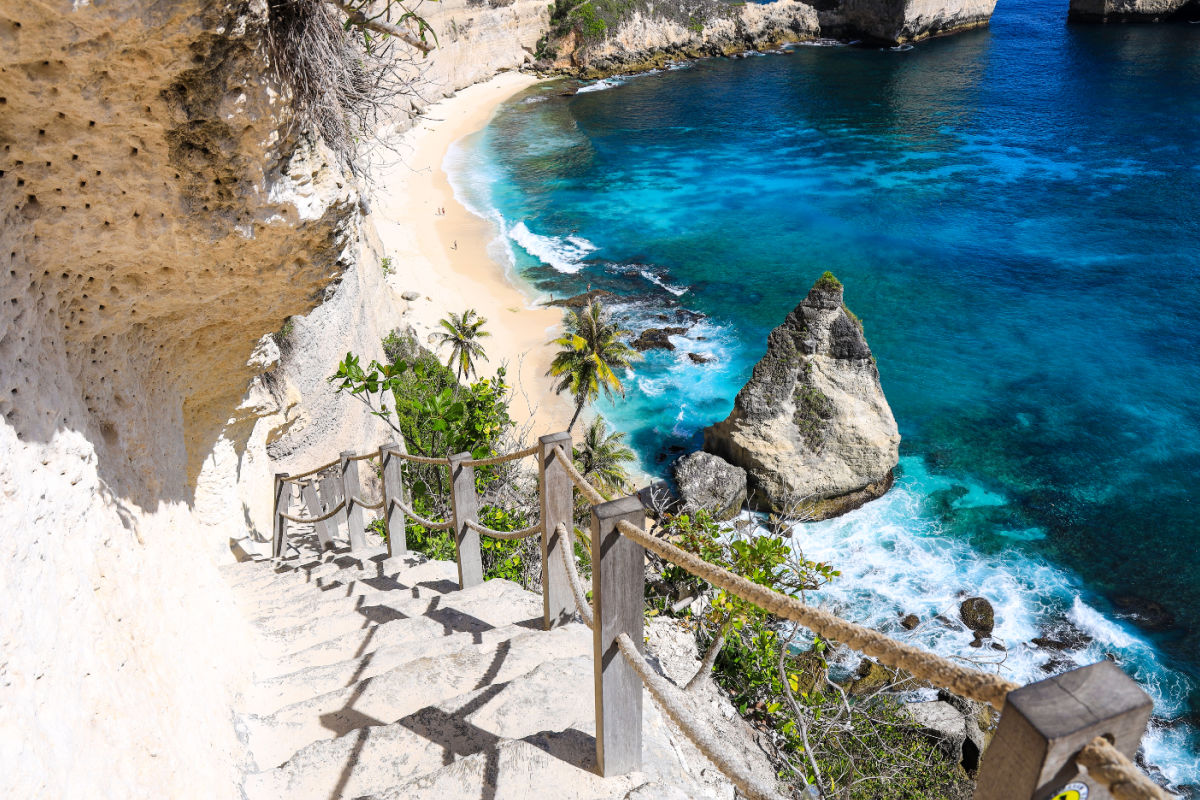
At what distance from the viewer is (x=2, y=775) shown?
2.45 m

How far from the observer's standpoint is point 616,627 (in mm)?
3229

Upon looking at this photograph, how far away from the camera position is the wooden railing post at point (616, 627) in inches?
121

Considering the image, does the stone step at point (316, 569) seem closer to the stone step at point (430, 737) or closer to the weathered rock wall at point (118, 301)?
the weathered rock wall at point (118, 301)

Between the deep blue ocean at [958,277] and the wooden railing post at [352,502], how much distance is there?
14.4 metres

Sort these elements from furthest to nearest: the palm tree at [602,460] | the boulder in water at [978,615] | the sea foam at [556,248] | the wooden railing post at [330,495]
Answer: the sea foam at [556,248], the palm tree at [602,460], the boulder in water at [978,615], the wooden railing post at [330,495]

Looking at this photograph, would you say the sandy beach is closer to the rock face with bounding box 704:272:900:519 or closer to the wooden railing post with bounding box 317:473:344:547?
the rock face with bounding box 704:272:900:519

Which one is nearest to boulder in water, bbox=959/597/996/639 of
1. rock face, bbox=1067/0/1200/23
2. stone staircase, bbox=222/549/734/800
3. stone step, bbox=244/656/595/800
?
stone staircase, bbox=222/549/734/800

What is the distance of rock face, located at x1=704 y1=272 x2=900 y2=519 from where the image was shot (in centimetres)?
2283

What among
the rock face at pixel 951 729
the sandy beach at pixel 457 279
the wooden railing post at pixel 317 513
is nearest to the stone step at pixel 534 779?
the wooden railing post at pixel 317 513

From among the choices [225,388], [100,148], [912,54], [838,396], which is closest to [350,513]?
[225,388]

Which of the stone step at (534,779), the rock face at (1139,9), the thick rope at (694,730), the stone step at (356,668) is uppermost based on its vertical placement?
the rock face at (1139,9)

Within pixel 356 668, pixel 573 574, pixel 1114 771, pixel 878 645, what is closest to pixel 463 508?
pixel 356 668

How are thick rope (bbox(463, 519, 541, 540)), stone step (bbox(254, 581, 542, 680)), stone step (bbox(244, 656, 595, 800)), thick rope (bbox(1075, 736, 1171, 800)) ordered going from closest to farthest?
1. thick rope (bbox(1075, 736, 1171, 800))
2. stone step (bbox(244, 656, 595, 800))
3. thick rope (bbox(463, 519, 541, 540))
4. stone step (bbox(254, 581, 542, 680))

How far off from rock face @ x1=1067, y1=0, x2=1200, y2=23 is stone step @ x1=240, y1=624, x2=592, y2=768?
98198 millimetres
